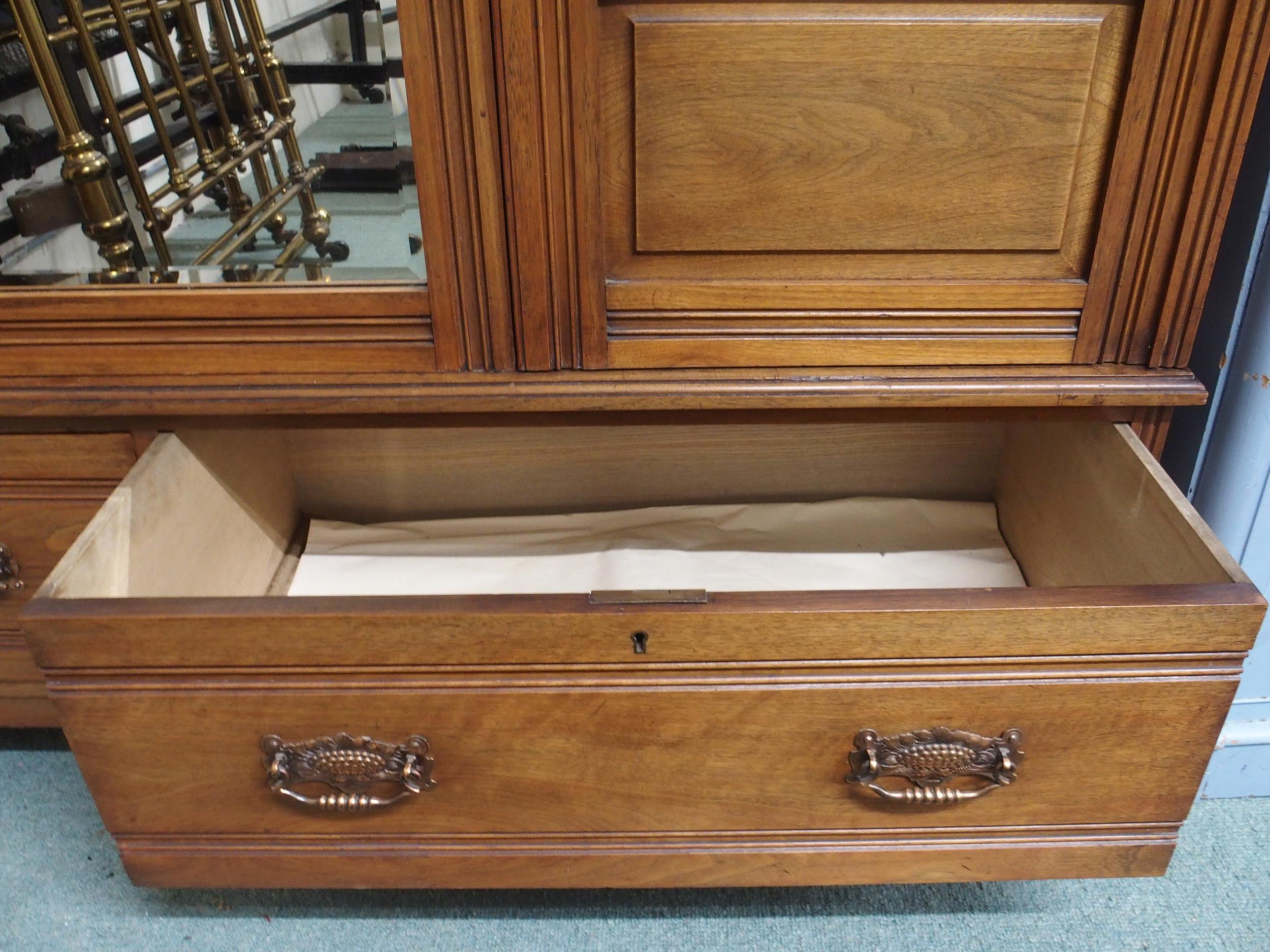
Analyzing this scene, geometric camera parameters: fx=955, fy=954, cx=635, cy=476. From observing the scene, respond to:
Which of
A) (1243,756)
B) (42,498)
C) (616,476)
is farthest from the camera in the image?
(616,476)

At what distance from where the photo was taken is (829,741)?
61 centimetres

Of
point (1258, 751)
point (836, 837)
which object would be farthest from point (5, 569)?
point (1258, 751)

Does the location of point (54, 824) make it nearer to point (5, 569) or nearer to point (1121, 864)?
point (5, 569)

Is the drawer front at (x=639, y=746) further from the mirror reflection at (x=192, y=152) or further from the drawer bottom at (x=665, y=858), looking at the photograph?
the mirror reflection at (x=192, y=152)

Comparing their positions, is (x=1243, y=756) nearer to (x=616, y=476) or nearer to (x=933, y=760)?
(x=933, y=760)

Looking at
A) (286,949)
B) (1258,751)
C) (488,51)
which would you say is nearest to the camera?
(488,51)

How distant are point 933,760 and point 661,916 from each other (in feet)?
0.97

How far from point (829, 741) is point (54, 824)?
71 centimetres

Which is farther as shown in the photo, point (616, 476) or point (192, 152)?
point (616, 476)

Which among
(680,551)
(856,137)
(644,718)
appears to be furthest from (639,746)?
(856,137)

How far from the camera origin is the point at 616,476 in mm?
965

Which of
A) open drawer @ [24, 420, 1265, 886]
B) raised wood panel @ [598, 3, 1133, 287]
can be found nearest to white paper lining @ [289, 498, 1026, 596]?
open drawer @ [24, 420, 1265, 886]

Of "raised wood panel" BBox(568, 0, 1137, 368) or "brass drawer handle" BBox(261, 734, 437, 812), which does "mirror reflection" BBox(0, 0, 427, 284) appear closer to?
"raised wood panel" BBox(568, 0, 1137, 368)

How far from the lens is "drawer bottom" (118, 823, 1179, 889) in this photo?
66 cm
